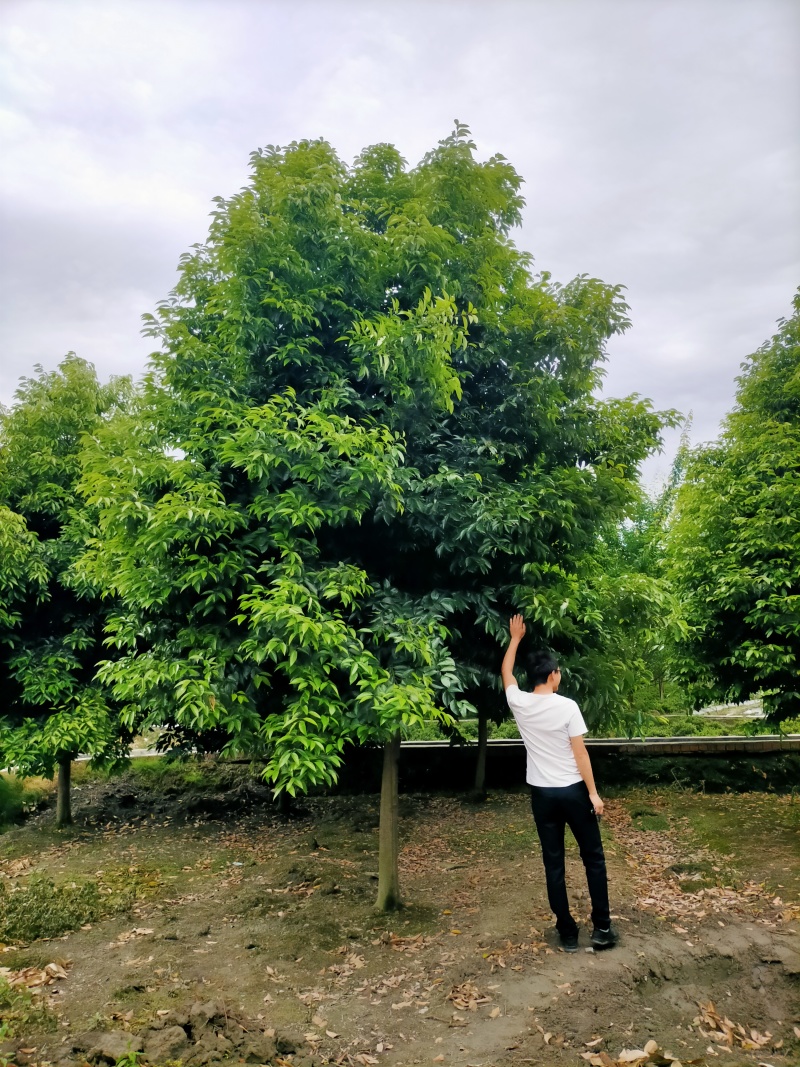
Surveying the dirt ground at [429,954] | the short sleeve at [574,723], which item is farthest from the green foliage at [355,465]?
the dirt ground at [429,954]

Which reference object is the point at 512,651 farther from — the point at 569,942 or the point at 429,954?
the point at 429,954

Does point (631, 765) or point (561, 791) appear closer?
point (561, 791)

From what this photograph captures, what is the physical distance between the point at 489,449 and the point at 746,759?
11.4 metres

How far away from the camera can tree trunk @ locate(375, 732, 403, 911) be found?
7.10 meters

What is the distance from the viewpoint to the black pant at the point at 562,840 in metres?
5.39

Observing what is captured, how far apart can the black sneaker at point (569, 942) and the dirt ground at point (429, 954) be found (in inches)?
2.4

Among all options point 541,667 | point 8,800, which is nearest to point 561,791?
point 541,667

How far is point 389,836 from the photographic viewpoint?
23.3 feet

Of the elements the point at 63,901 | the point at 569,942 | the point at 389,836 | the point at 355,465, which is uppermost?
the point at 355,465

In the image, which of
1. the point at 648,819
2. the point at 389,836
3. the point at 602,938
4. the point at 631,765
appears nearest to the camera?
the point at 602,938

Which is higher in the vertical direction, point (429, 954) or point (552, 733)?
point (552, 733)

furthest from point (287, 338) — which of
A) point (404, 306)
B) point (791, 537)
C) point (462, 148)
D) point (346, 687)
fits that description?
point (791, 537)

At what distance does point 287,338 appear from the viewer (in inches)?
258

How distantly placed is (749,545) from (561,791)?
6626mm
